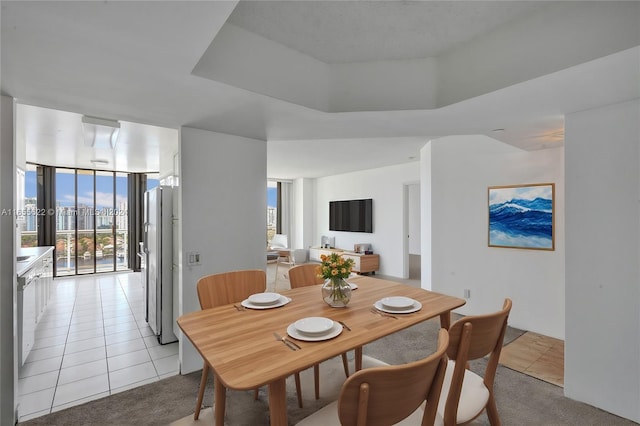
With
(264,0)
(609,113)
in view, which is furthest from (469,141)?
(264,0)

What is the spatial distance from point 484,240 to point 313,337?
3.31m

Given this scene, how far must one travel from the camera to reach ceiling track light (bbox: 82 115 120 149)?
8.11 ft

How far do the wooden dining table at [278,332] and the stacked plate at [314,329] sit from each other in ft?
0.09

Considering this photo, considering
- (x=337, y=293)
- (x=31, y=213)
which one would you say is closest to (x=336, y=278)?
(x=337, y=293)

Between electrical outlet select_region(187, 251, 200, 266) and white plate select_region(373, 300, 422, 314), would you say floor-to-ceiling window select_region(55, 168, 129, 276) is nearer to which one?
electrical outlet select_region(187, 251, 200, 266)

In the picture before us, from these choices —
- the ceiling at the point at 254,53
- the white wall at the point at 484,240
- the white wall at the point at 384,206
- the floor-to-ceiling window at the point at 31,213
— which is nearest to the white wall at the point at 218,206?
the ceiling at the point at 254,53

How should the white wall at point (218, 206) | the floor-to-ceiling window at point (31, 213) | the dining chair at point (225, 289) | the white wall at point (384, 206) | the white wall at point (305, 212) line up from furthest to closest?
the white wall at point (305, 212) → the white wall at point (384, 206) → the floor-to-ceiling window at point (31, 213) → the white wall at point (218, 206) → the dining chair at point (225, 289)

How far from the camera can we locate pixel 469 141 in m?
3.99

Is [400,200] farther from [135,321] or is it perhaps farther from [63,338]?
[63,338]

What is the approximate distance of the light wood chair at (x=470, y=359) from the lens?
4.23 ft

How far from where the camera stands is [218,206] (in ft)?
9.34

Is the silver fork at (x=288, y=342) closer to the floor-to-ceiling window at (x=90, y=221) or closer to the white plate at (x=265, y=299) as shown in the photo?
the white plate at (x=265, y=299)

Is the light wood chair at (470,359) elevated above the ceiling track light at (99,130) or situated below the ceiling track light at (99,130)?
below

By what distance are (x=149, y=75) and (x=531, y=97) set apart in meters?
2.30
